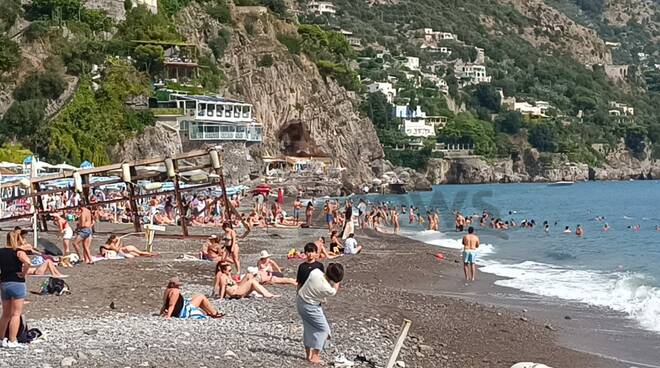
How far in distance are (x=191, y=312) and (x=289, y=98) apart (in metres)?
71.4

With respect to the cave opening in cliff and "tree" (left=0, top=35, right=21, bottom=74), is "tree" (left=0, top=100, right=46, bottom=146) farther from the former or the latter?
the cave opening in cliff

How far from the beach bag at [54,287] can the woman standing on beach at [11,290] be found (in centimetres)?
399

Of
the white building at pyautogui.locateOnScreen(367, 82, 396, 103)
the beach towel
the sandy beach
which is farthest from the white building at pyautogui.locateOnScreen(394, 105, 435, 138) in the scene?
the beach towel

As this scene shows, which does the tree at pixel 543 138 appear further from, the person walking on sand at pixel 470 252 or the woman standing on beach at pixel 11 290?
the woman standing on beach at pixel 11 290

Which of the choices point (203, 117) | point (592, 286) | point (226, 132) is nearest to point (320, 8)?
point (226, 132)

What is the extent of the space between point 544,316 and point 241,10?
2996 inches

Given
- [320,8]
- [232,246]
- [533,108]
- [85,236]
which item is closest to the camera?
[232,246]

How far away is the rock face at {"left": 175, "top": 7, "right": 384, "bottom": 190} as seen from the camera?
78.8m

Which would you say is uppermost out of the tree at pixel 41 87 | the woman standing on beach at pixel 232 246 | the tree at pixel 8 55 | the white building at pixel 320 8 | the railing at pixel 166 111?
the white building at pixel 320 8

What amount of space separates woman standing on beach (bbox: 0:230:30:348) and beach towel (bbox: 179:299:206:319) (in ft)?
9.28

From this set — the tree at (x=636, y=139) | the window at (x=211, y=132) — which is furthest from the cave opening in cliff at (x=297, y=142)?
the tree at (x=636, y=139)

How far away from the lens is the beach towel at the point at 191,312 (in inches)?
459

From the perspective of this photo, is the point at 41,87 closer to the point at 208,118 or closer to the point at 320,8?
the point at 208,118

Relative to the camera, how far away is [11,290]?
9.16 metres
